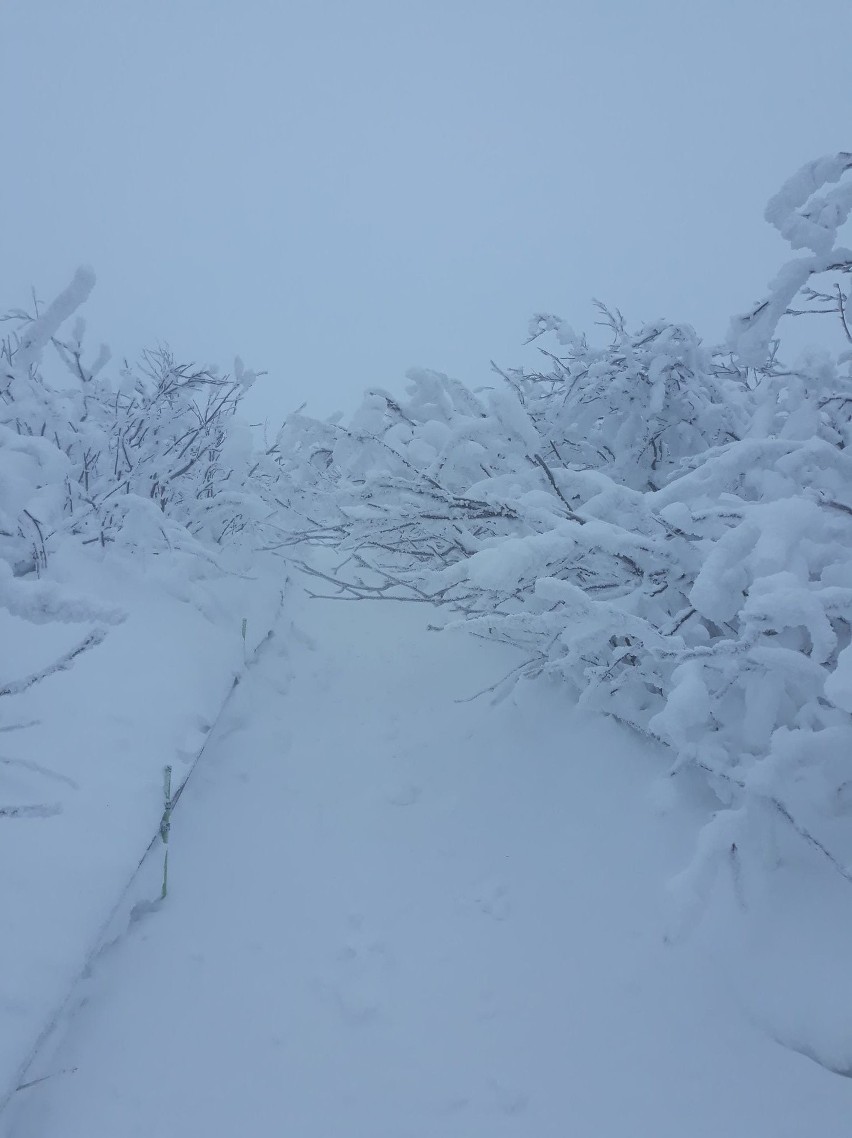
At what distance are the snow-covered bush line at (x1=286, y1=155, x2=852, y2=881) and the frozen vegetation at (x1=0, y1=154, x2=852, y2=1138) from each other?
0.05 ft

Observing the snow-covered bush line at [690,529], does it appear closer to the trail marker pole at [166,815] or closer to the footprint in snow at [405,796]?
the footprint in snow at [405,796]

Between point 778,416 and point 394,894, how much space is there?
2.88m

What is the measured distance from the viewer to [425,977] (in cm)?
210

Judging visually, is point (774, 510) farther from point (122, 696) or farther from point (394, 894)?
point (122, 696)

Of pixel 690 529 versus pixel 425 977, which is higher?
pixel 690 529

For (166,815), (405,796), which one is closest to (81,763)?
(166,815)

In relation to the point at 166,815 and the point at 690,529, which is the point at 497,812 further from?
the point at 690,529

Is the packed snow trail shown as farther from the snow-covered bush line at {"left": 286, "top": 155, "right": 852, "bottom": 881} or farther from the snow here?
the snow-covered bush line at {"left": 286, "top": 155, "right": 852, "bottom": 881}

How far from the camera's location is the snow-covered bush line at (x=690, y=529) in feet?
5.63

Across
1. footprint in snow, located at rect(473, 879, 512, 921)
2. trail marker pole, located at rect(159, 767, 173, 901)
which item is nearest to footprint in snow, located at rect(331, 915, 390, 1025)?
footprint in snow, located at rect(473, 879, 512, 921)

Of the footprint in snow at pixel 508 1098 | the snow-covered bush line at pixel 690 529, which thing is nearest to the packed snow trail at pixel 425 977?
the footprint in snow at pixel 508 1098

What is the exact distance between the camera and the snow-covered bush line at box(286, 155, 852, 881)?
5.63ft

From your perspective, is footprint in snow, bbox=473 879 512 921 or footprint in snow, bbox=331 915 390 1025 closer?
footprint in snow, bbox=331 915 390 1025

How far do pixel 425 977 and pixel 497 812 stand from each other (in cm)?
94
